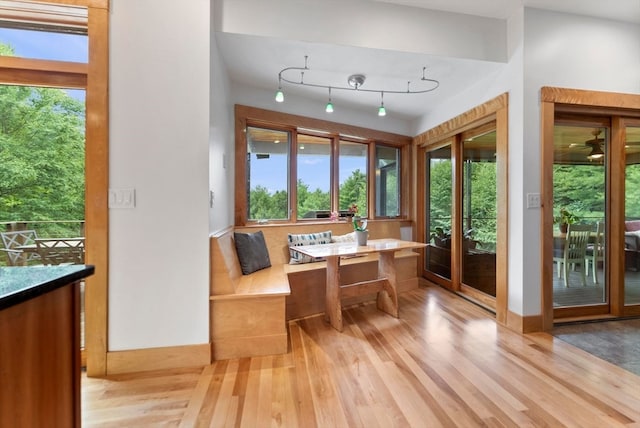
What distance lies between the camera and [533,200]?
2592 mm

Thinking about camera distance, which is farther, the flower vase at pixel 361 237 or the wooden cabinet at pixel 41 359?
the flower vase at pixel 361 237

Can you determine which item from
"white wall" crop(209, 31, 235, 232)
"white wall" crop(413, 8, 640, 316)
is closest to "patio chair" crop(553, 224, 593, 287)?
"white wall" crop(413, 8, 640, 316)

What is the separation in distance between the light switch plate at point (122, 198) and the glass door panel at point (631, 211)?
4521 millimetres

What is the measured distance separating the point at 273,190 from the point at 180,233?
160 centimetres

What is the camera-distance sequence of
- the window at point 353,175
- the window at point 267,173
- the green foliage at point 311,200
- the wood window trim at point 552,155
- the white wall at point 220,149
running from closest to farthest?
the white wall at point 220,149
the wood window trim at point 552,155
the window at point 267,173
the green foliage at point 311,200
the window at point 353,175

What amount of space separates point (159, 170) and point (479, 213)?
3.37m

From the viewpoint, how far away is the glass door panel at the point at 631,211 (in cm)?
297

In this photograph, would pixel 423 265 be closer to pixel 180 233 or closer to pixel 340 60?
pixel 340 60

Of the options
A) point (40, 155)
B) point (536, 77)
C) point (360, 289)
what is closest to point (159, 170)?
point (40, 155)

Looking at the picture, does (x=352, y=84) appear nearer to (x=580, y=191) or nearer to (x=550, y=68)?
(x=550, y=68)

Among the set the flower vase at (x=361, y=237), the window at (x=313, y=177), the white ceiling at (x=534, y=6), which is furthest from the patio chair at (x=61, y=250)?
the white ceiling at (x=534, y=6)

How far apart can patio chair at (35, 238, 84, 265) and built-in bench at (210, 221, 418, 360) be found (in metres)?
0.96

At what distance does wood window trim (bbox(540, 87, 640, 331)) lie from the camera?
2598mm

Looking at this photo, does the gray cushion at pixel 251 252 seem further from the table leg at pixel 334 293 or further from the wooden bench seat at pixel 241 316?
the table leg at pixel 334 293
